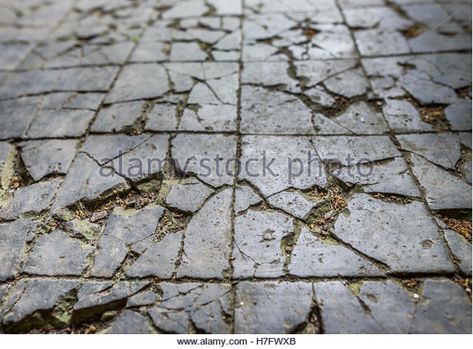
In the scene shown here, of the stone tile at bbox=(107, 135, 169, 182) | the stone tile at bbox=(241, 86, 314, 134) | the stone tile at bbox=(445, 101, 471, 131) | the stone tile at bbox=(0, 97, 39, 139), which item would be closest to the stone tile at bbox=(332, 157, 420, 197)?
the stone tile at bbox=(241, 86, 314, 134)

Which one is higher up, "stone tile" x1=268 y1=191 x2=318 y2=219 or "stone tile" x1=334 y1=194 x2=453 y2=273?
"stone tile" x1=268 y1=191 x2=318 y2=219

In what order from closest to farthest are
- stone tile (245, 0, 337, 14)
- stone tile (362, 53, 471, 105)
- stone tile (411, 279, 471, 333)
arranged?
1. stone tile (411, 279, 471, 333)
2. stone tile (362, 53, 471, 105)
3. stone tile (245, 0, 337, 14)

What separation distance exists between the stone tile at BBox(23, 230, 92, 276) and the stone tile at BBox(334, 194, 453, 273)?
4.49 ft

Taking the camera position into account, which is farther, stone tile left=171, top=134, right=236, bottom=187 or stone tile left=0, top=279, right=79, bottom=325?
stone tile left=171, top=134, right=236, bottom=187

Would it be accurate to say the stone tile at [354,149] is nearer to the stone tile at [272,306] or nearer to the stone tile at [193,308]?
the stone tile at [272,306]

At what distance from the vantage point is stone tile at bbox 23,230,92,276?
72.0 inches

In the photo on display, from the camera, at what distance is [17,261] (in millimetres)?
1877

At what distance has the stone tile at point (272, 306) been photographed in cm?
160

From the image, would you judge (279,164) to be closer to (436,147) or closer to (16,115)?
(436,147)

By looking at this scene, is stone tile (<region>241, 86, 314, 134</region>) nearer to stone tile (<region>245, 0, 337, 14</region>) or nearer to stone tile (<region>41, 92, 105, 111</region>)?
stone tile (<region>41, 92, 105, 111</region>)

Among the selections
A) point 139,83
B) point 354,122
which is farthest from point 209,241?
point 139,83

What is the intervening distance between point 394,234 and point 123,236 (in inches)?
57.4

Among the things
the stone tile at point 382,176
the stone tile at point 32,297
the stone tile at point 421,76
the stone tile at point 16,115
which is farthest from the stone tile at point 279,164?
the stone tile at point 16,115

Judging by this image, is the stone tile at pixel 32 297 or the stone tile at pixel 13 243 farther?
the stone tile at pixel 13 243
